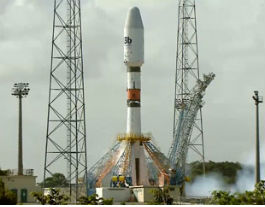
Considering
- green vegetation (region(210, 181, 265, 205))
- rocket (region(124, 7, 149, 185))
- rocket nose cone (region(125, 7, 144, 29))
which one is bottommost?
green vegetation (region(210, 181, 265, 205))

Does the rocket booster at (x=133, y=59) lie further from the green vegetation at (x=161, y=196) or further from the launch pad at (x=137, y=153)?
the green vegetation at (x=161, y=196)

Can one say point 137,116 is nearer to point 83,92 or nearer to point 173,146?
point 173,146

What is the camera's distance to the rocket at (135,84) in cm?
11888

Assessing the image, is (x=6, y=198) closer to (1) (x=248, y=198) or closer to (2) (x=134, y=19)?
(1) (x=248, y=198)

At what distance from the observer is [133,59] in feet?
389

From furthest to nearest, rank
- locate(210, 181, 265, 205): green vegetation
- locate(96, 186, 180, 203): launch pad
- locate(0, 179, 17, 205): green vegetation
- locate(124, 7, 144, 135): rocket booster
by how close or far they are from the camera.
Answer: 1. locate(124, 7, 144, 135): rocket booster
2. locate(96, 186, 180, 203): launch pad
3. locate(0, 179, 17, 205): green vegetation
4. locate(210, 181, 265, 205): green vegetation

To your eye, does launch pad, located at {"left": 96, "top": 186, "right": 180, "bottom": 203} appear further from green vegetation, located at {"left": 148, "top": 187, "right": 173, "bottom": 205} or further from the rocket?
green vegetation, located at {"left": 148, "top": 187, "right": 173, "bottom": 205}

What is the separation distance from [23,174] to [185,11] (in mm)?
29920

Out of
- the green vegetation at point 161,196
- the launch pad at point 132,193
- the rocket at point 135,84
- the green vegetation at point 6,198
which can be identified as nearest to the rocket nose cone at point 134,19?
the rocket at point 135,84

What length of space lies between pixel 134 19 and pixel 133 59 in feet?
19.0

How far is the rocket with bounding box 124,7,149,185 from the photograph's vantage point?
390 ft

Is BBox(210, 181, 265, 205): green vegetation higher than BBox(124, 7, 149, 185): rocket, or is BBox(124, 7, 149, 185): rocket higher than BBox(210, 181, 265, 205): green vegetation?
BBox(124, 7, 149, 185): rocket

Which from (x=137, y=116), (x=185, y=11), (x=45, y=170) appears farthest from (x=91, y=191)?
(x=185, y=11)

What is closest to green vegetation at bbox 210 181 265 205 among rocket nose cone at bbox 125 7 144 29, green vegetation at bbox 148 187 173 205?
green vegetation at bbox 148 187 173 205
